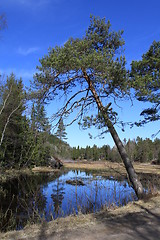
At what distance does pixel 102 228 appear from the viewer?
4656 mm

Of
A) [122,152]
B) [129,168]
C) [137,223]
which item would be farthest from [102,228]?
[122,152]

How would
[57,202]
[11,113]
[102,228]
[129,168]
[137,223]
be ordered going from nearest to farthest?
[102,228] → [137,223] → [129,168] → [57,202] → [11,113]

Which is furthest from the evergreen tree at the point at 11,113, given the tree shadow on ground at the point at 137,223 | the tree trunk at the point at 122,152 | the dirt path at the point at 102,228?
the tree shadow on ground at the point at 137,223

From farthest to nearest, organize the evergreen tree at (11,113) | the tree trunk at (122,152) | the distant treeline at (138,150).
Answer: the distant treeline at (138,150), the evergreen tree at (11,113), the tree trunk at (122,152)

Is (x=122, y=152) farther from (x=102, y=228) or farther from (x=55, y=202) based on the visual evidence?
(x=55, y=202)

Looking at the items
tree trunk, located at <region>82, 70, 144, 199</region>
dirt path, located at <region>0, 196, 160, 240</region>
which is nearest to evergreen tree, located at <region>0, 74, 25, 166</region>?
tree trunk, located at <region>82, 70, 144, 199</region>

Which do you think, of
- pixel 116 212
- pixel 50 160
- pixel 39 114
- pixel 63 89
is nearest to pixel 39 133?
pixel 39 114

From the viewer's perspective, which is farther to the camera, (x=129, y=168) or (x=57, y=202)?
(x=57, y=202)

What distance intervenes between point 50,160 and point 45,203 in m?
31.4

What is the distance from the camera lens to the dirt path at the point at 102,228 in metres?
4.16

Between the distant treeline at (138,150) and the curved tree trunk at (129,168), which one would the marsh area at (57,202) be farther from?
the distant treeline at (138,150)

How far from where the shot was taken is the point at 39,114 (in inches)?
326

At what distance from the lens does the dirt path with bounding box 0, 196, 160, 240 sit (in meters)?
4.16

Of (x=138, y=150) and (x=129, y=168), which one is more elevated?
(x=138, y=150)
